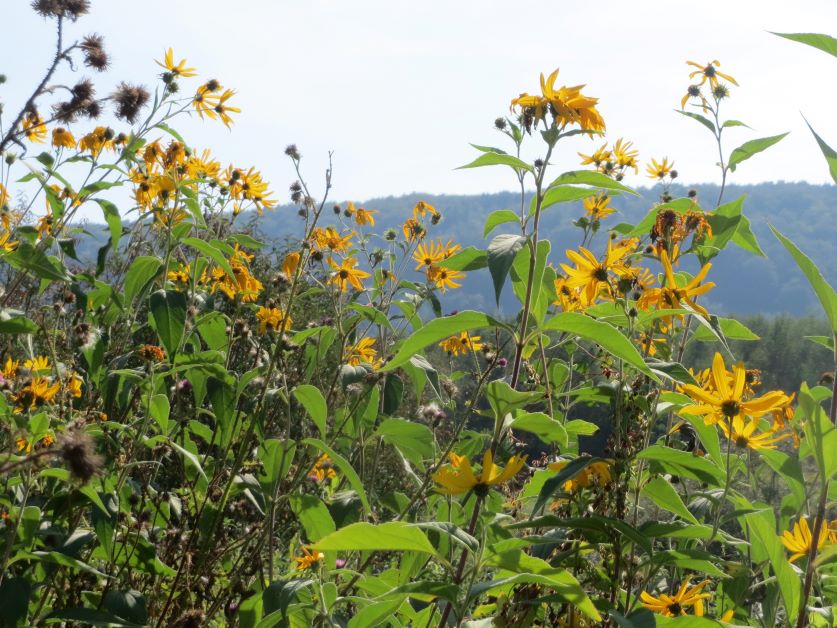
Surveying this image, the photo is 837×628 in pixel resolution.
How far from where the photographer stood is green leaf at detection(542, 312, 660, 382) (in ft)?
4.33

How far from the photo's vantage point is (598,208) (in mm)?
3752

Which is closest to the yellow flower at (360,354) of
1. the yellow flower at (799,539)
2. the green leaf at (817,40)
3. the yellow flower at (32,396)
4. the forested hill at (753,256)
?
the yellow flower at (32,396)

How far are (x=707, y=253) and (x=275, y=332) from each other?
1.53 metres

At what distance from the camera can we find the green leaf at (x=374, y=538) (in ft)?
3.80

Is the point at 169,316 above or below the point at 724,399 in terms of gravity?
above

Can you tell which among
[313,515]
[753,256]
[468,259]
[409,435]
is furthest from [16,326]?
[753,256]

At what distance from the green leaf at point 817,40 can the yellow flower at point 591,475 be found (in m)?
0.78

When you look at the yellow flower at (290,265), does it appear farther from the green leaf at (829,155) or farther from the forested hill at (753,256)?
the forested hill at (753,256)

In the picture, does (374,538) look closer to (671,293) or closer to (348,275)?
(671,293)

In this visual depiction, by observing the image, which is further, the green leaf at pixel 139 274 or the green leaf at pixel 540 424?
the green leaf at pixel 139 274

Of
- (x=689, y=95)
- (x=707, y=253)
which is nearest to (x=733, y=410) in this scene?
(x=707, y=253)

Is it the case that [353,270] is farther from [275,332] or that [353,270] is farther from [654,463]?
[654,463]

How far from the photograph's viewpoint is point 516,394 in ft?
4.59

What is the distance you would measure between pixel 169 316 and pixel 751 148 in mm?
1580
